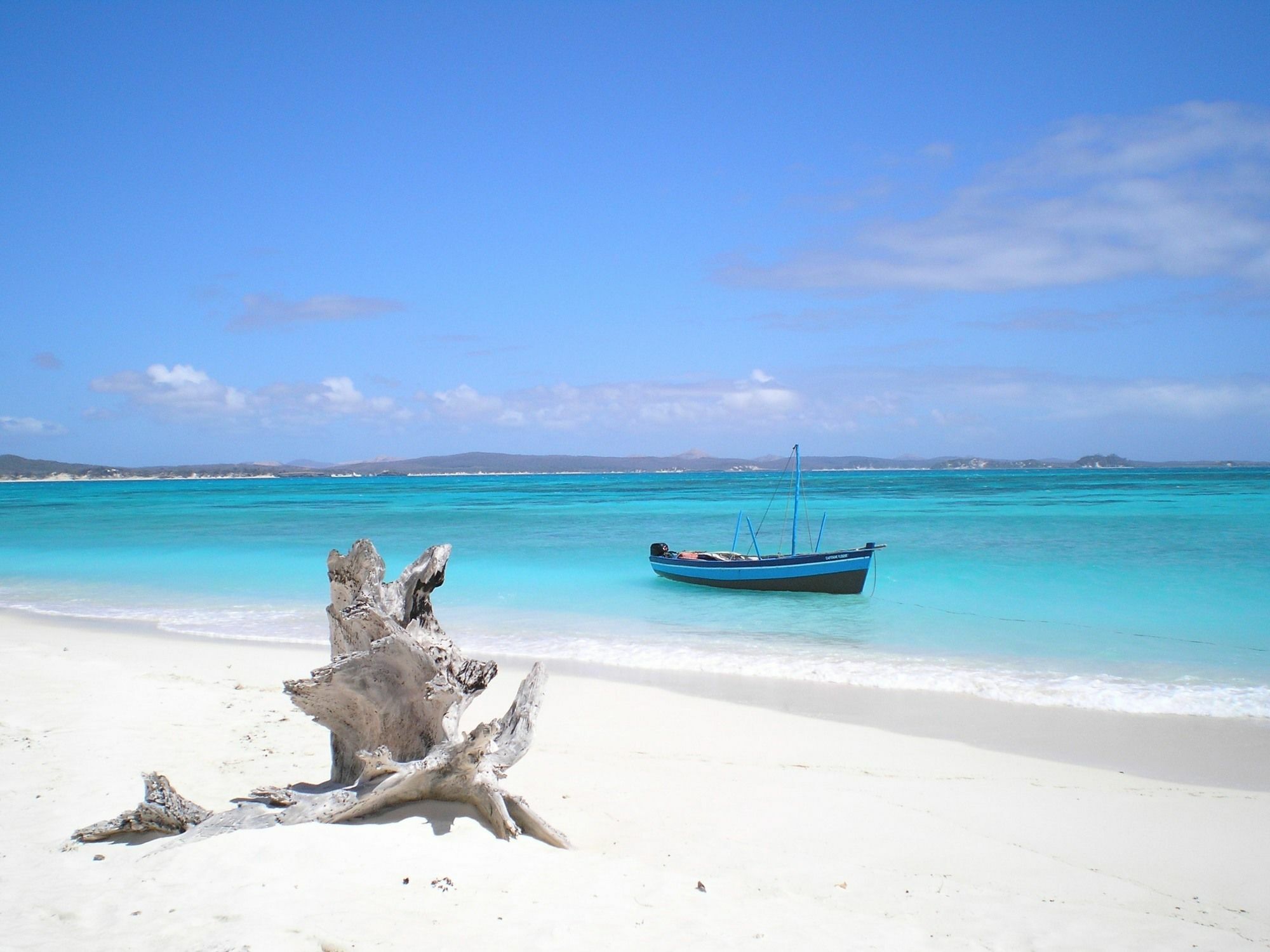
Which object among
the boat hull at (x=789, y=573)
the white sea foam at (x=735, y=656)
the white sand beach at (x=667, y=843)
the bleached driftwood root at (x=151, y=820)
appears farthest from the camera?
the boat hull at (x=789, y=573)

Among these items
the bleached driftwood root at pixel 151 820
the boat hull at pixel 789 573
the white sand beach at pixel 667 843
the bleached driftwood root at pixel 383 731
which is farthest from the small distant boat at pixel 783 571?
the bleached driftwood root at pixel 151 820

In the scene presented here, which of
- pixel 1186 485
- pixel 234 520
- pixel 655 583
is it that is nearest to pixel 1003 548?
pixel 655 583

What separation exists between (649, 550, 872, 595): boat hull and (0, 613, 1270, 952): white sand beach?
10513 millimetres

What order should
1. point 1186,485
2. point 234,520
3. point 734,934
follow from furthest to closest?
point 1186,485 < point 234,520 < point 734,934

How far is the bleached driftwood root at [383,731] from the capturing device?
4.74m

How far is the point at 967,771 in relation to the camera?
7.06 metres

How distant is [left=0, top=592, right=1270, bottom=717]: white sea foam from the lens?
9906 mm

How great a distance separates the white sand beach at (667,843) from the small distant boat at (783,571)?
414 inches

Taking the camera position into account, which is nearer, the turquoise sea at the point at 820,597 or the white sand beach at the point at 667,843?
the white sand beach at the point at 667,843

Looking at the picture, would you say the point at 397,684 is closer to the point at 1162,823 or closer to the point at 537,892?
the point at 537,892

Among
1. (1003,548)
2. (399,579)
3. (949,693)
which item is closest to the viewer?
(399,579)

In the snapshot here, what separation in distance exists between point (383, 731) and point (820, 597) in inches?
611

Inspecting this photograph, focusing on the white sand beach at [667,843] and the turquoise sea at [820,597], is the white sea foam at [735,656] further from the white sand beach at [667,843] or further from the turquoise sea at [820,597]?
the white sand beach at [667,843]

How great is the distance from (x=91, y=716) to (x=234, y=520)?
4243 centimetres
